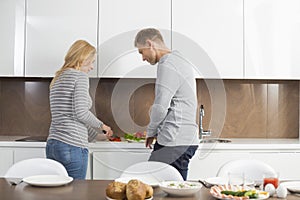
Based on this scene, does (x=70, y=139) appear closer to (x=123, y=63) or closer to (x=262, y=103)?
(x=123, y=63)

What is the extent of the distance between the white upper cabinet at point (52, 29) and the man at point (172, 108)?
0.92m

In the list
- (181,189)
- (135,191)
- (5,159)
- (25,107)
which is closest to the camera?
(135,191)

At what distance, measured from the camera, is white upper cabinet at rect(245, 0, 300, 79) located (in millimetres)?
3719

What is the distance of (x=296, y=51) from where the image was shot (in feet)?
12.2

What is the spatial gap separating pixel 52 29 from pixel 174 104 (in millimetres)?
1340

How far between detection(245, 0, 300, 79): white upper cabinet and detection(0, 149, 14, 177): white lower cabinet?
187cm

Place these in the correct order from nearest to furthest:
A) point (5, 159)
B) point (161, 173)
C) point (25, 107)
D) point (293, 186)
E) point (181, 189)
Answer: point (181, 189) < point (293, 186) < point (161, 173) < point (5, 159) < point (25, 107)

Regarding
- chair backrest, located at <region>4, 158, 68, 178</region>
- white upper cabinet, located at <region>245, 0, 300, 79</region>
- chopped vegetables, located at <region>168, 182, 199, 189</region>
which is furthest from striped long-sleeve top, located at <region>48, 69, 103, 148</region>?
white upper cabinet, located at <region>245, 0, 300, 79</region>

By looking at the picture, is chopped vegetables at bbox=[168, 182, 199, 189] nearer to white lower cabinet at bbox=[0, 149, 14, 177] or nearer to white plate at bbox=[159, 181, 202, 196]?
white plate at bbox=[159, 181, 202, 196]

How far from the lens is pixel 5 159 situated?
11.4 feet

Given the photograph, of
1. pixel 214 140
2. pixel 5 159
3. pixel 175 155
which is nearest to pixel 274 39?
pixel 214 140

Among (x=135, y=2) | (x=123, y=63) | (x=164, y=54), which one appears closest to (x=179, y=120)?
(x=164, y=54)

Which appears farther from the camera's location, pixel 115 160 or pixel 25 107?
pixel 25 107

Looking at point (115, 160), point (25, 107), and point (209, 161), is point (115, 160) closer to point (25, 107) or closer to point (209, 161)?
point (209, 161)
